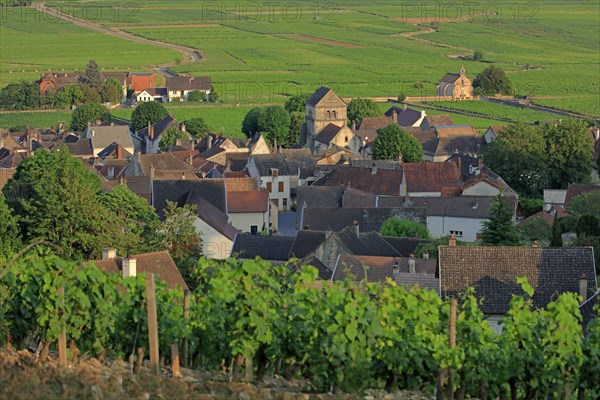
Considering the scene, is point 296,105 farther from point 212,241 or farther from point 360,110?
point 212,241

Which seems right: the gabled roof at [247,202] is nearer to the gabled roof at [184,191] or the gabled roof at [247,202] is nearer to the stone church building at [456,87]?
the gabled roof at [184,191]

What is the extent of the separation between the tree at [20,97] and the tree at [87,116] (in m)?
18.7

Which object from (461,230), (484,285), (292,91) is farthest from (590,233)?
(292,91)

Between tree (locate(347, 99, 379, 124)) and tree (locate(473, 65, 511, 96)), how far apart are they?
84.6ft

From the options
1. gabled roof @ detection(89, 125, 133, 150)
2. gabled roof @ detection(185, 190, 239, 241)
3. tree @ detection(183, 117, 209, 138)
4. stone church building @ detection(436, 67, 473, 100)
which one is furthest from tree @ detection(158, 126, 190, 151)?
stone church building @ detection(436, 67, 473, 100)

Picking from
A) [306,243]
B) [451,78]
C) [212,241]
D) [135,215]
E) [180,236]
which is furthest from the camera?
[451,78]

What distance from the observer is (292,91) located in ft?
405

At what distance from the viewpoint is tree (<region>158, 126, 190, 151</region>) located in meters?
81.3

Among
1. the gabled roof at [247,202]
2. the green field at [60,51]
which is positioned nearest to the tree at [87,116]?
the green field at [60,51]

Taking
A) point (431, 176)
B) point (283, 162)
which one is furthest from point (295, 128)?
point (431, 176)

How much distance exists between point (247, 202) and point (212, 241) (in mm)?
10755

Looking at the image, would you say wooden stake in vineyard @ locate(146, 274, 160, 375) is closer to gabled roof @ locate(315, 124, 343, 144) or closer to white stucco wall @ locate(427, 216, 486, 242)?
white stucco wall @ locate(427, 216, 486, 242)

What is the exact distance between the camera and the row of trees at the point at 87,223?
117 feet

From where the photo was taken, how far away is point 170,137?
8169 cm
